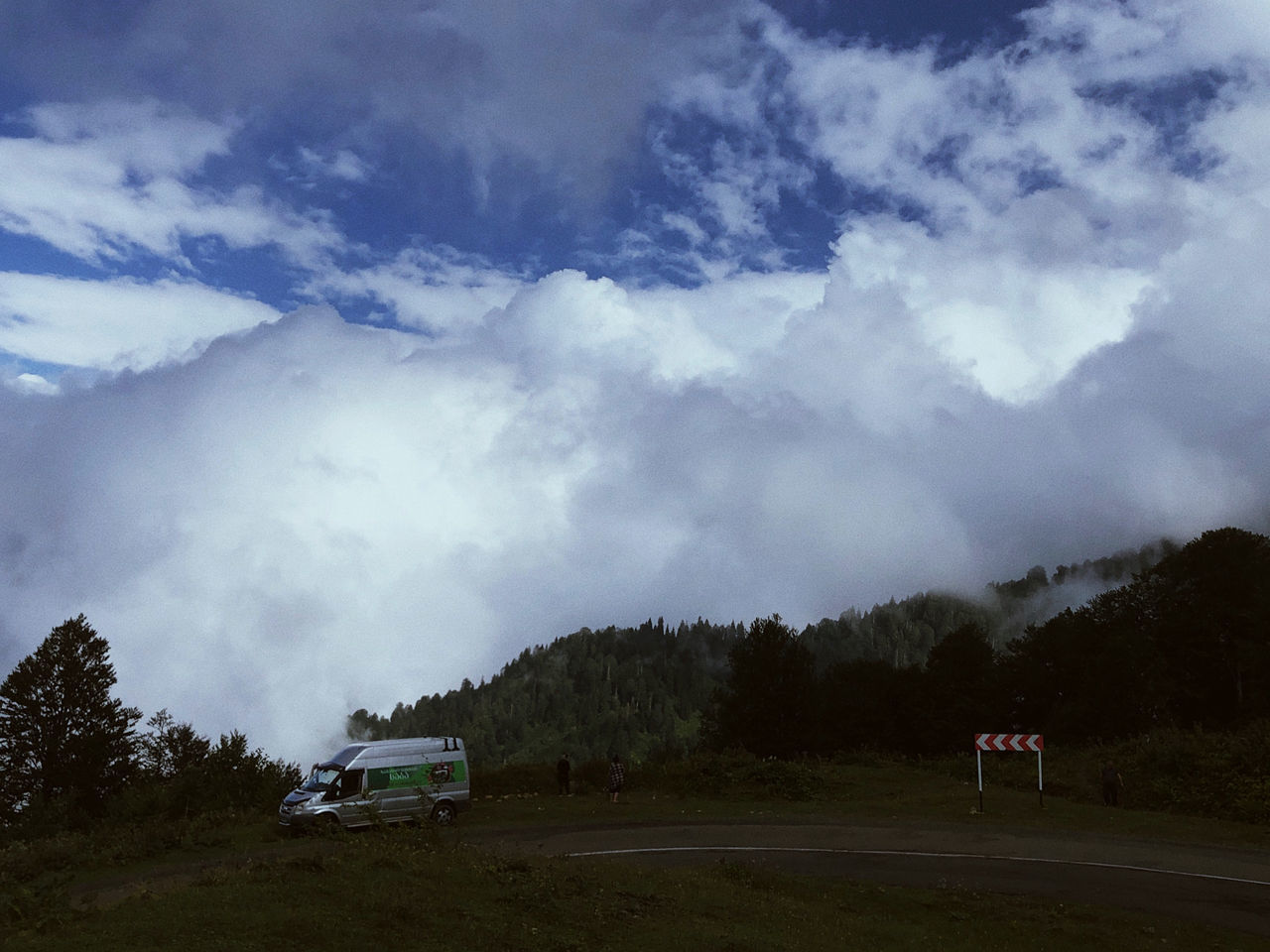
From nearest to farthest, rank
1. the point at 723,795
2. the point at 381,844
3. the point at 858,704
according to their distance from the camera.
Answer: the point at 381,844 → the point at 723,795 → the point at 858,704

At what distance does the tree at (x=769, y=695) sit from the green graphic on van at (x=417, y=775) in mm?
33399

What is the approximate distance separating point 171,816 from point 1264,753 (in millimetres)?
43594

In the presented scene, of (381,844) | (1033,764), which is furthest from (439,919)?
(1033,764)

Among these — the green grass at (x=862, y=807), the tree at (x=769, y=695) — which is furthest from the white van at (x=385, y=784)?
the tree at (x=769, y=695)

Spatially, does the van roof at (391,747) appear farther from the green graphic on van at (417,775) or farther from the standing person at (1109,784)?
the standing person at (1109,784)

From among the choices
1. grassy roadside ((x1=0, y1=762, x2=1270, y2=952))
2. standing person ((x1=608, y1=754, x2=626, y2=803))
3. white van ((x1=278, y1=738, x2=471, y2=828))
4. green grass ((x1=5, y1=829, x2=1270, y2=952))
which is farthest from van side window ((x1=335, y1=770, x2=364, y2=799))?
green grass ((x1=5, y1=829, x2=1270, y2=952))

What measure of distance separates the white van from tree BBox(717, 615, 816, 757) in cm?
3376

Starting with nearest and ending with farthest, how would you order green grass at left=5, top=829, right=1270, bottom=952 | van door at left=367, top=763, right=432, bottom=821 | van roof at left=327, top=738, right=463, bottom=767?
green grass at left=5, top=829, right=1270, bottom=952 → van door at left=367, top=763, right=432, bottom=821 → van roof at left=327, top=738, right=463, bottom=767

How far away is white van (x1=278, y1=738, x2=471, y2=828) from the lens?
2986 cm

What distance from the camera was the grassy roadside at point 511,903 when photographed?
12195 mm

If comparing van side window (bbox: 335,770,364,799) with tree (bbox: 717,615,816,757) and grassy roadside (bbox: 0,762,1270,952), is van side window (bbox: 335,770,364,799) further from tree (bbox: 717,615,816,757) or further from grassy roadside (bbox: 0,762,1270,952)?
tree (bbox: 717,615,816,757)

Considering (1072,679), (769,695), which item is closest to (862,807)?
(769,695)

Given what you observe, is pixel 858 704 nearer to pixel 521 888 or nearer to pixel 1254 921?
pixel 1254 921

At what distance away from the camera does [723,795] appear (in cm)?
4016
